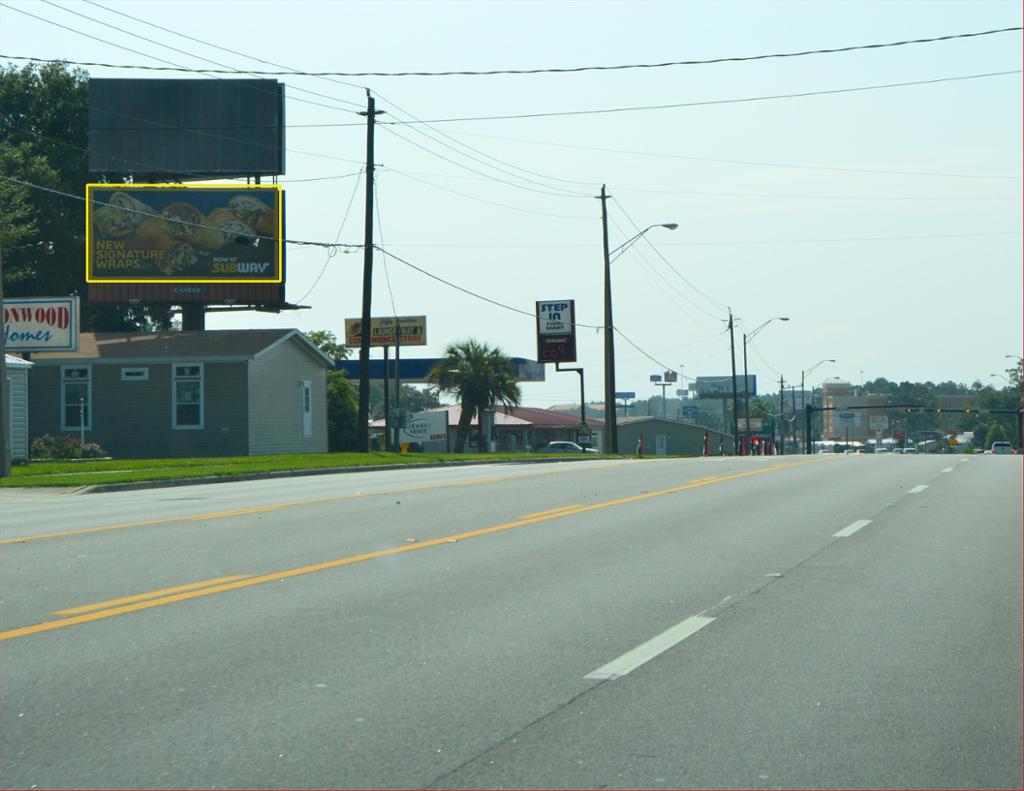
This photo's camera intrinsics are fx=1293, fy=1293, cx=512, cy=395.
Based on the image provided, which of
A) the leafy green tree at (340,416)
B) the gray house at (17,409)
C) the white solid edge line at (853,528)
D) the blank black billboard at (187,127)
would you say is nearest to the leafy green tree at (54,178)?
the blank black billboard at (187,127)

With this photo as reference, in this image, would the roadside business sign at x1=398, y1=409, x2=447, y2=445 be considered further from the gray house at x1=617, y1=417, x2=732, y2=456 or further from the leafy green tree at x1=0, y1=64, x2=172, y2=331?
the gray house at x1=617, y1=417, x2=732, y2=456

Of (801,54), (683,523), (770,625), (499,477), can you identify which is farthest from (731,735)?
(801,54)

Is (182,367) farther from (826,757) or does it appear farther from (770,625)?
(826,757)

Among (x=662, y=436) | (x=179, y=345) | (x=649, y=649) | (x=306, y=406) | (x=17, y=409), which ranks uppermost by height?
(x=179, y=345)

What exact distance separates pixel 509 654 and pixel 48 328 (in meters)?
34.5

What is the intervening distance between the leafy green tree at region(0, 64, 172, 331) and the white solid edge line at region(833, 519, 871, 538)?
53154 mm

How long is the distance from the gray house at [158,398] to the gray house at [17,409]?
3798mm

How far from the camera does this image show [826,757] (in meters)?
5.49

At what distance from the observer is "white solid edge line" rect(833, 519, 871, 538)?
47.3 feet

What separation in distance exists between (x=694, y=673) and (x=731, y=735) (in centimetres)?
130

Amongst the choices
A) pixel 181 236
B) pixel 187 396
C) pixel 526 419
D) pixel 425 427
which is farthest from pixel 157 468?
pixel 526 419

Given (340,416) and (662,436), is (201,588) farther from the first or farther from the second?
(662,436)

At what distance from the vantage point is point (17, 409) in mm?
37875

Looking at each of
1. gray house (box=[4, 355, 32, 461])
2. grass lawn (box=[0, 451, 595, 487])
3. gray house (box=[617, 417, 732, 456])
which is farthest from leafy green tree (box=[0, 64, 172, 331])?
gray house (box=[617, 417, 732, 456])
